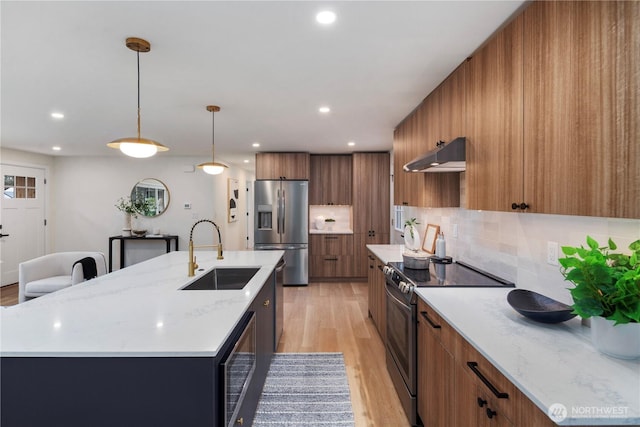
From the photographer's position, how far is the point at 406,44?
1978 millimetres

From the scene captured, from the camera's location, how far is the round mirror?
6.58 m

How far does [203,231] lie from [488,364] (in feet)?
20.7

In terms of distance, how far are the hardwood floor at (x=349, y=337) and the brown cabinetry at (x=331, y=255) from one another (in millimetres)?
279

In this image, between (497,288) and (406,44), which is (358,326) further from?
(406,44)

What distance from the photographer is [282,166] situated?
232 inches

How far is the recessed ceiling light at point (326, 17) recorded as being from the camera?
1.65m

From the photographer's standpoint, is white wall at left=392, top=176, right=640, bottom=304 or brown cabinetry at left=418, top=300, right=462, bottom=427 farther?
brown cabinetry at left=418, top=300, right=462, bottom=427

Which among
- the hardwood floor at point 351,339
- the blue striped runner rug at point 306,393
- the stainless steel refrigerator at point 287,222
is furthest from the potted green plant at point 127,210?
the blue striped runner rug at point 306,393

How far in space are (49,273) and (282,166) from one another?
3.75 meters

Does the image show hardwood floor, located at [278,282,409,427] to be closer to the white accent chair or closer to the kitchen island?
the kitchen island

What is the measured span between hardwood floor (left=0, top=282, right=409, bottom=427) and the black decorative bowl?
1188 mm

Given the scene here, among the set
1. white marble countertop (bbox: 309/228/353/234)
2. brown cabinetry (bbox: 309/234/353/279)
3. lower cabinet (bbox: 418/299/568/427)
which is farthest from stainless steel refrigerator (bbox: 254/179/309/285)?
lower cabinet (bbox: 418/299/568/427)

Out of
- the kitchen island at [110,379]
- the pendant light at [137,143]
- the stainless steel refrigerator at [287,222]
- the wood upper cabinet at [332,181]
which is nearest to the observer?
the kitchen island at [110,379]

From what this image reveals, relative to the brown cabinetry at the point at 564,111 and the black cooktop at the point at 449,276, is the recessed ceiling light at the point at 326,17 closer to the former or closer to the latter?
the brown cabinetry at the point at 564,111
